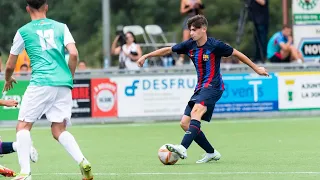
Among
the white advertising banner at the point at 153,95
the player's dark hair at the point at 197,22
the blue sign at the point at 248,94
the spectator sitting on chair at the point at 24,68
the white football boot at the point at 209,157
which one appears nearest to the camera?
the player's dark hair at the point at 197,22

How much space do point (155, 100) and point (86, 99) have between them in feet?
4.66

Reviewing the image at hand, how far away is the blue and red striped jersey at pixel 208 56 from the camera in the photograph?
12727 millimetres

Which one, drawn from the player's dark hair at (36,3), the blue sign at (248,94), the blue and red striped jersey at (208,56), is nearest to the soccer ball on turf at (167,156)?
the blue and red striped jersey at (208,56)

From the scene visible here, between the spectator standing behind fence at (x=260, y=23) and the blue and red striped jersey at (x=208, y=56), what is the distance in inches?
411

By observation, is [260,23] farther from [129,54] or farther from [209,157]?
[209,157]

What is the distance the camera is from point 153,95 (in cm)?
2131

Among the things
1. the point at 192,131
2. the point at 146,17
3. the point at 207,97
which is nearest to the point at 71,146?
the point at 192,131

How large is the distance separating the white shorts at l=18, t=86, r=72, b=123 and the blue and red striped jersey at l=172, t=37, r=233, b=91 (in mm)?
2673

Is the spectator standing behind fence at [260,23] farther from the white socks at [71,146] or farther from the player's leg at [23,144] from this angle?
the player's leg at [23,144]

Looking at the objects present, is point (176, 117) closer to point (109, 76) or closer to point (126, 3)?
point (109, 76)

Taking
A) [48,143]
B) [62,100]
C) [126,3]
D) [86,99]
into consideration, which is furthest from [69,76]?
[126,3]

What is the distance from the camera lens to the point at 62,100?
10.5 meters

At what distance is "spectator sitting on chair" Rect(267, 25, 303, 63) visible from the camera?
23.1m

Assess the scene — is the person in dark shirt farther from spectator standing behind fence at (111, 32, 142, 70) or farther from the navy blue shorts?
spectator standing behind fence at (111, 32, 142, 70)
